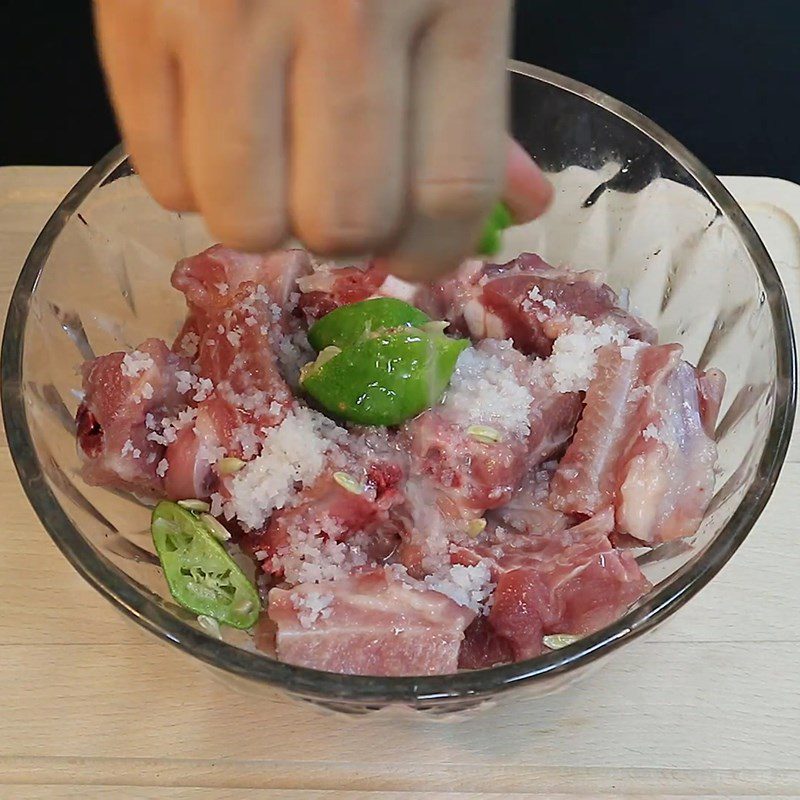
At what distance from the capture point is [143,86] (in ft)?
2.07

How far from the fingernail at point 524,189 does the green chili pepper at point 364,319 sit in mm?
484

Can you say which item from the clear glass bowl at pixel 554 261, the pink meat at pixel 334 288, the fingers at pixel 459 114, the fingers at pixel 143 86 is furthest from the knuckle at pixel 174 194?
the pink meat at pixel 334 288

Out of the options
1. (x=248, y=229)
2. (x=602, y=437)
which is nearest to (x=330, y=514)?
(x=602, y=437)

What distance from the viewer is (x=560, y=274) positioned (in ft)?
5.03

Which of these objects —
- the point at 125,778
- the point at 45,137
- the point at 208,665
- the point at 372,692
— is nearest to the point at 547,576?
the point at 372,692

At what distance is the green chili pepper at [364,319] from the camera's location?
1353mm

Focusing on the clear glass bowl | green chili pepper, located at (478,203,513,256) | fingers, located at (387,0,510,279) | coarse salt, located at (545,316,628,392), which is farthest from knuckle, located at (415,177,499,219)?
coarse salt, located at (545,316,628,392)

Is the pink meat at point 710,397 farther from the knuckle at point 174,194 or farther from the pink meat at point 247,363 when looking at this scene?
the knuckle at point 174,194

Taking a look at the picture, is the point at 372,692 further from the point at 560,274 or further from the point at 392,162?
the point at 560,274

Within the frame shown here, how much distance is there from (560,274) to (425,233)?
90 cm

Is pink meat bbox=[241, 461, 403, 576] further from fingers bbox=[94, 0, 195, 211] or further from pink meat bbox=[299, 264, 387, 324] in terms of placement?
fingers bbox=[94, 0, 195, 211]

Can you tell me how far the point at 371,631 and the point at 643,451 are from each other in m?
0.45

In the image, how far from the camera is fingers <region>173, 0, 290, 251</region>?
0.60 m

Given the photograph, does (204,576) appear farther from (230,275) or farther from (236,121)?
(236,121)
